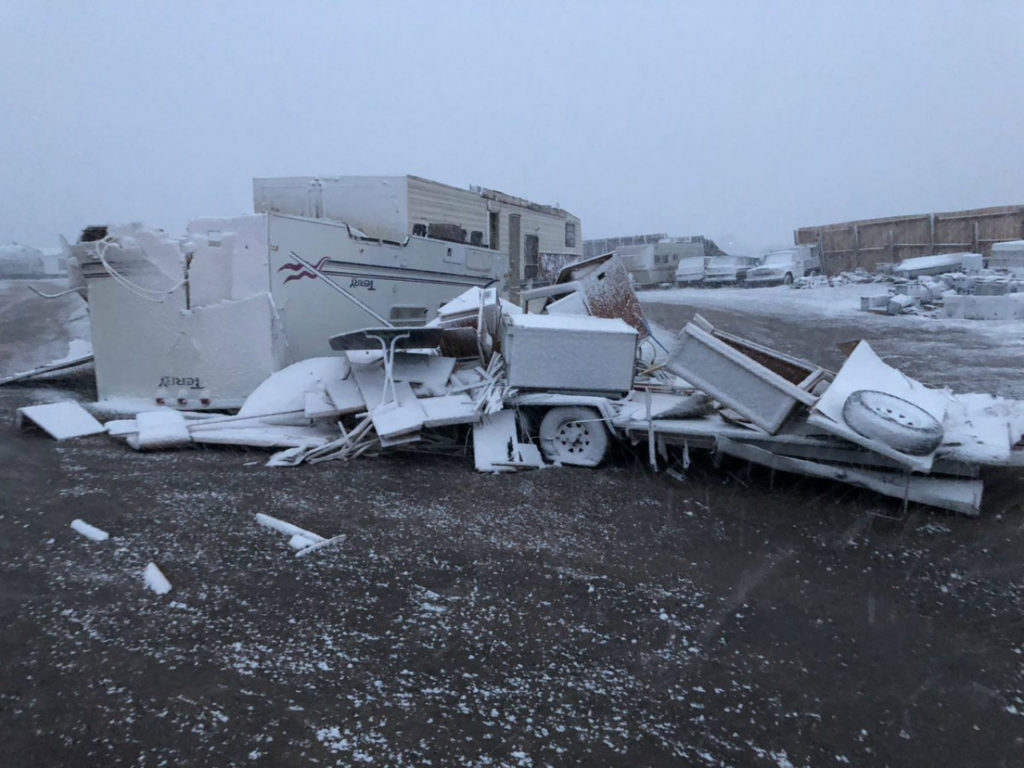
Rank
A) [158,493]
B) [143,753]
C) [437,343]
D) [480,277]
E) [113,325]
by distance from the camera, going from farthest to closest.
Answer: [480,277], [113,325], [437,343], [158,493], [143,753]

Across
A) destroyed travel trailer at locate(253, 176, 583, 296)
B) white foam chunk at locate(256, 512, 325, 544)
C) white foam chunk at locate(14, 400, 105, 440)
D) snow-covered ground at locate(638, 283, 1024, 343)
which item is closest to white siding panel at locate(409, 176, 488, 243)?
destroyed travel trailer at locate(253, 176, 583, 296)

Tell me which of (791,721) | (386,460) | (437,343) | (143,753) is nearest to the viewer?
(143,753)

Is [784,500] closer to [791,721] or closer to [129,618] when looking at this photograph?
[791,721]

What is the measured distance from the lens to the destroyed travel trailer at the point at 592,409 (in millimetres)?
5316

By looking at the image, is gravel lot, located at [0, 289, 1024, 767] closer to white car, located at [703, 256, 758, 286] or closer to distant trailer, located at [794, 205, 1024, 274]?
distant trailer, located at [794, 205, 1024, 274]

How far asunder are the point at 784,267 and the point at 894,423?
23.9 m

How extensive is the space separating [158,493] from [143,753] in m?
3.29

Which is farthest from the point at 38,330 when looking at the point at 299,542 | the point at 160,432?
the point at 299,542

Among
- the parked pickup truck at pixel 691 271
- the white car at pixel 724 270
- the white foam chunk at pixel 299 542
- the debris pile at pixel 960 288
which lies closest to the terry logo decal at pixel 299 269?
the white foam chunk at pixel 299 542

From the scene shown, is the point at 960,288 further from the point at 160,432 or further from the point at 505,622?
the point at 505,622

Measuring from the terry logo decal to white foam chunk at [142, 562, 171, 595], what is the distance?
16.4 feet

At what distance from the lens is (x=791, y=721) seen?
9.80ft

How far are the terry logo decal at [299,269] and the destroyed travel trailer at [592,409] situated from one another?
1.21 meters

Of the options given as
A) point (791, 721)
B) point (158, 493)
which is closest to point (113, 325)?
point (158, 493)
